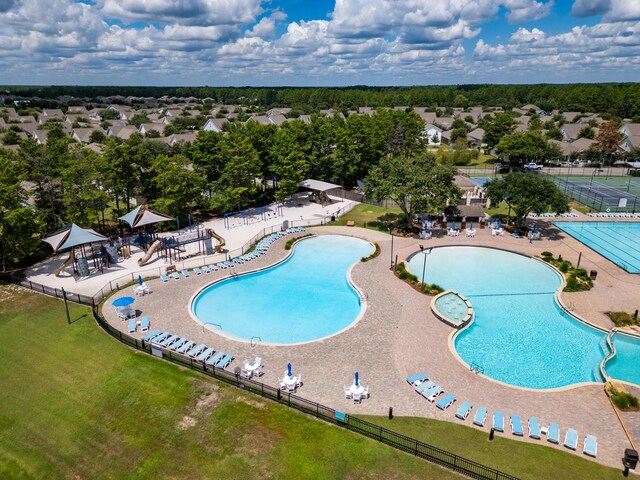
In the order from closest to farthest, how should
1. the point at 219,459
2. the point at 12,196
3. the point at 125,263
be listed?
the point at 219,459 < the point at 12,196 < the point at 125,263

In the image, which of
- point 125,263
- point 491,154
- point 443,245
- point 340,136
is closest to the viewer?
point 125,263

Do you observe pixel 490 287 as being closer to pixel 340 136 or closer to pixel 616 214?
pixel 616 214

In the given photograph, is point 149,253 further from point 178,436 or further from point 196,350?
point 178,436

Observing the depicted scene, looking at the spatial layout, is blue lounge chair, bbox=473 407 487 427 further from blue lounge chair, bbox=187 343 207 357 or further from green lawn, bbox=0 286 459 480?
blue lounge chair, bbox=187 343 207 357

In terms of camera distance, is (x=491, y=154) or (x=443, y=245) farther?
(x=491, y=154)

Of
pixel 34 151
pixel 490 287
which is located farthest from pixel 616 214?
pixel 34 151

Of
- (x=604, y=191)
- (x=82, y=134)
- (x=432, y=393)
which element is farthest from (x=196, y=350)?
(x=82, y=134)

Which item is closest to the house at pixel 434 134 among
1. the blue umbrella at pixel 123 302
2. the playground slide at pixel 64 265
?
the playground slide at pixel 64 265

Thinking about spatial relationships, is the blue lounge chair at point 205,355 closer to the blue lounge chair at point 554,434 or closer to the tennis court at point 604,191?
the blue lounge chair at point 554,434
